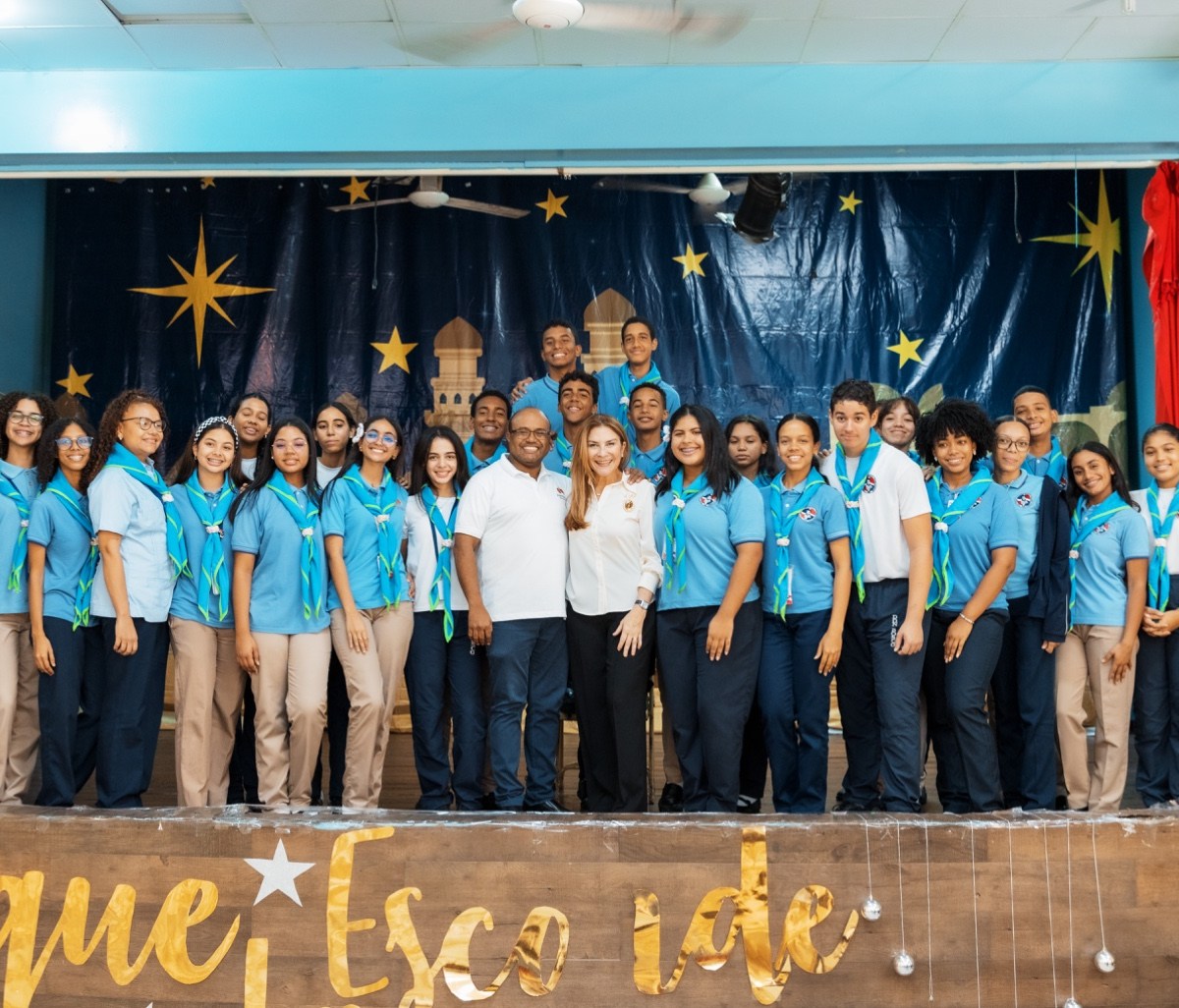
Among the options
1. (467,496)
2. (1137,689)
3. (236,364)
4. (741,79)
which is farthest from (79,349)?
(1137,689)

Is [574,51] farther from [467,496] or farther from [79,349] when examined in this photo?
[79,349]

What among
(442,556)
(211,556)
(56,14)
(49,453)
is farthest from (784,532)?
(56,14)

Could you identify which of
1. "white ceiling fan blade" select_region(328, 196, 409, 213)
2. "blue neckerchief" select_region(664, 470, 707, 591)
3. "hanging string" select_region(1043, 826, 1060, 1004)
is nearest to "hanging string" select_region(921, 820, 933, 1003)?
"hanging string" select_region(1043, 826, 1060, 1004)

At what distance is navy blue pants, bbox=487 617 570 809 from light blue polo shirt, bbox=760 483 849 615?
692 millimetres

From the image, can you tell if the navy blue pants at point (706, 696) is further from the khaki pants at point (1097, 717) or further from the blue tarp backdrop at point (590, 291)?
the blue tarp backdrop at point (590, 291)

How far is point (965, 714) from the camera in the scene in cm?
365

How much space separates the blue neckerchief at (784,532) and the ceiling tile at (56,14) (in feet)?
8.86

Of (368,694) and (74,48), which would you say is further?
(74,48)

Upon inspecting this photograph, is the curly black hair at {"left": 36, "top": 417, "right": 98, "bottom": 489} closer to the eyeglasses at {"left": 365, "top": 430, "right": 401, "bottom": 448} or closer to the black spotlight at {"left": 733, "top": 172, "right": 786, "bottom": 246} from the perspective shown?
the eyeglasses at {"left": 365, "top": 430, "right": 401, "bottom": 448}

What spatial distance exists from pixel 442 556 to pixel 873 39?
2298mm

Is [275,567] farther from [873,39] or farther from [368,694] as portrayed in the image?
[873,39]

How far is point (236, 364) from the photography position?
21.1 feet

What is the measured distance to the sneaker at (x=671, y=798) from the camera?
3.99m

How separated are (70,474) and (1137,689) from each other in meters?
3.65
